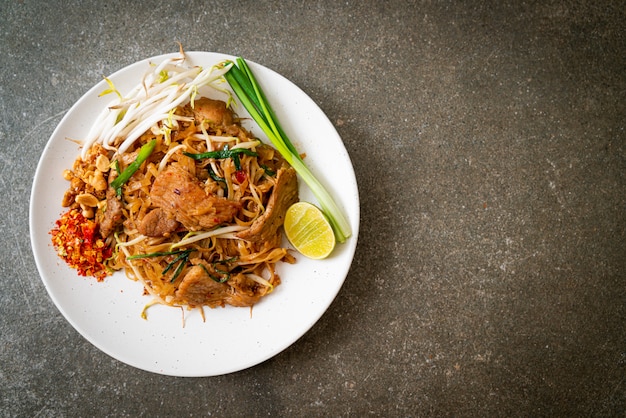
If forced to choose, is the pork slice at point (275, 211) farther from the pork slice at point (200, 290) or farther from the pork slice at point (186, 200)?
the pork slice at point (200, 290)

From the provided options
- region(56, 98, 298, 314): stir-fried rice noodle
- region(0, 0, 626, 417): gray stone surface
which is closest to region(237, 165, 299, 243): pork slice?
region(56, 98, 298, 314): stir-fried rice noodle

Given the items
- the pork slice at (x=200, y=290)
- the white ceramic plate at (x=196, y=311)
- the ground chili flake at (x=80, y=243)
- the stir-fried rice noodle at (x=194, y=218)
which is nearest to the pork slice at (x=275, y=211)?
the stir-fried rice noodle at (x=194, y=218)

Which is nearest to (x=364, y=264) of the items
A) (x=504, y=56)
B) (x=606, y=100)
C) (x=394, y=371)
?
(x=394, y=371)

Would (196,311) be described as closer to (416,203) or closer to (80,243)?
(80,243)

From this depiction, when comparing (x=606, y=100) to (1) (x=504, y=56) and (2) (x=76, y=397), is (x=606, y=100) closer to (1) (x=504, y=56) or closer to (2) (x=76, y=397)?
(1) (x=504, y=56)

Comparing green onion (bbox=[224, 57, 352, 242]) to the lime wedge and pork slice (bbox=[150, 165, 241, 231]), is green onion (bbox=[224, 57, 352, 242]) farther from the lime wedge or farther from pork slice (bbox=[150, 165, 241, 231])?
pork slice (bbox=[150, 165, 241, 231])

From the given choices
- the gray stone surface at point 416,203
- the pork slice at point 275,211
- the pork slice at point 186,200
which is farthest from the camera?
the gray stone surface at point 416,203
